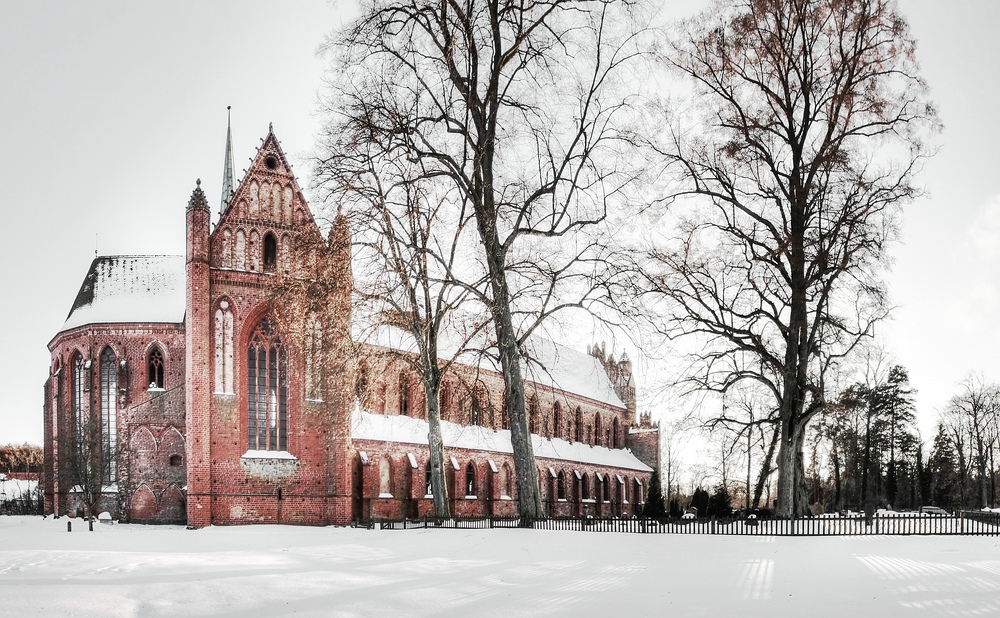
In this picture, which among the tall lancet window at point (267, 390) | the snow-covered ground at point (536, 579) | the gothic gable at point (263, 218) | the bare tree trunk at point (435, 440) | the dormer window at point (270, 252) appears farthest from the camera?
the dormer window at point (270, 252)

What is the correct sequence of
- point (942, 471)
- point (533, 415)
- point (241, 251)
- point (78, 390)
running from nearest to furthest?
1. point (241, 251)
2. point (78, 390)
3. point (533, 415)
4. point (942, 471)

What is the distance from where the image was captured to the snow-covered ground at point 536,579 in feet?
36.3

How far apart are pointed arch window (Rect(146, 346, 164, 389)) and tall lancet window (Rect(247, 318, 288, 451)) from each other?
27.6 ft

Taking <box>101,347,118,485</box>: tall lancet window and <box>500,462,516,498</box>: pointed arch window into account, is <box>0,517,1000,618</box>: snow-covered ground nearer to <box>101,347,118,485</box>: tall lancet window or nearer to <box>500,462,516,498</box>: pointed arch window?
<box>101,347,118,485</box>: tall lancet window

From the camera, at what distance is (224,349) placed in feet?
122

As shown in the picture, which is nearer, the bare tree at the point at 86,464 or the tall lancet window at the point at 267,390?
the tall lancet window at the point at 267,390

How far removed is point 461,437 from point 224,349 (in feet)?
46.7

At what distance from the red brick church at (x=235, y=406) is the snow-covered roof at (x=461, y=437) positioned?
0.41 feet

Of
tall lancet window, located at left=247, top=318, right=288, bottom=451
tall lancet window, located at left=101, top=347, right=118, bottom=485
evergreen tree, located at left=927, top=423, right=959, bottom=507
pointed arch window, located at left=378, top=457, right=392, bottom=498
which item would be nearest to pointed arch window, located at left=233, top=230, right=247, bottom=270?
tall lancet window, located at left=247, top=318, right=288, bottom=451

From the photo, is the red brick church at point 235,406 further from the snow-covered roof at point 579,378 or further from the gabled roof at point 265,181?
the snow-covered roof at point 579,378

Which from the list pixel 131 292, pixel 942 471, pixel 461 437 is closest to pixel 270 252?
pixel 131 292

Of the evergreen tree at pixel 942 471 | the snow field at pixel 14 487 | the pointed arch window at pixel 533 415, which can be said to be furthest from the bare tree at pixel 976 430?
the snow field at pixel 14 487

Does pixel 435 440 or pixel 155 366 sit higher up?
pixel 155 366

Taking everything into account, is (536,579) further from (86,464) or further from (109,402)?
(109,402)
